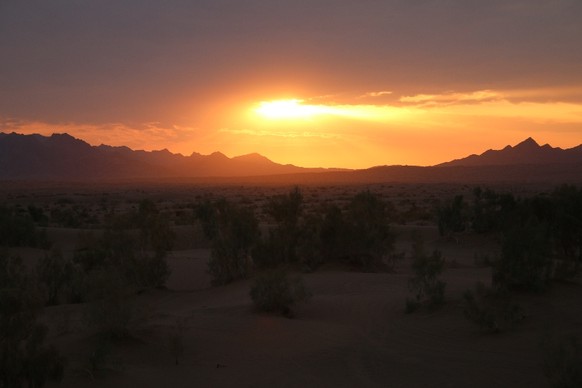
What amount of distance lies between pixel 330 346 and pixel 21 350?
601 cm

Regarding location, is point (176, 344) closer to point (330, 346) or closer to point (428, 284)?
point (330, 346)

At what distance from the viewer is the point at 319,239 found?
76.1 ft

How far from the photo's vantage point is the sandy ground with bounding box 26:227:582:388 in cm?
1003

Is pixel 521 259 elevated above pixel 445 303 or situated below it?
above

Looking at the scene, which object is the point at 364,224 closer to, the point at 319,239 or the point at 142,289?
the point at 319,239

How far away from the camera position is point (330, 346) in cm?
1212

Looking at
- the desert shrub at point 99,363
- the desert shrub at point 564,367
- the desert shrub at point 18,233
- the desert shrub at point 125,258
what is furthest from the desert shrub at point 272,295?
the desert shrub at point 18,233

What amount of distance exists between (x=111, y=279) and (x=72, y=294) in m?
6.59

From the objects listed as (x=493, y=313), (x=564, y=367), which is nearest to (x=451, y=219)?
(x=493, y=313)

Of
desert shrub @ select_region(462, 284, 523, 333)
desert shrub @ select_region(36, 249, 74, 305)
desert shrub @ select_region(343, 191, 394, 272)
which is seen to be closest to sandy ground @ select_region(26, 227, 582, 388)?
desert shrub @ select_region(462, 284, 523, 333)

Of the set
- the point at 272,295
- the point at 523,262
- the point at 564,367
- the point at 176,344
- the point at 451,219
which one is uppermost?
the point at 523,262

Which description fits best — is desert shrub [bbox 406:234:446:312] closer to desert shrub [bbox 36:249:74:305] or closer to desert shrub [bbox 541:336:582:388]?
desert shrub [bbox 541:336:582:388]

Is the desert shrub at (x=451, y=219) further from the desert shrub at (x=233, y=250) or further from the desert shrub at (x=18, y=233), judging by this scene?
the desert shrub at (x=18, y=233)

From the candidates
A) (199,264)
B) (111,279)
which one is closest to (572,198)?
(199,264)
